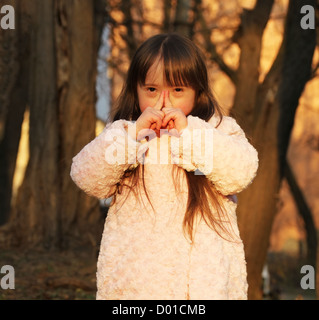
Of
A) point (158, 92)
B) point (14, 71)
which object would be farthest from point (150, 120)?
point (14, 71)

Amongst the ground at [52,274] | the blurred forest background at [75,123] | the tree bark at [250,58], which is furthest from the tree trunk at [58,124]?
the tree bark at [250,58]

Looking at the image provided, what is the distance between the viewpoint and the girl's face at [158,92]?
10.4 feet

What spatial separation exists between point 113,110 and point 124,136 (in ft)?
1.71

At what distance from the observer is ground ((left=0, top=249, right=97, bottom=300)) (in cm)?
585

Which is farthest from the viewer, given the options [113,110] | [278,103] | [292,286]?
[292,286]

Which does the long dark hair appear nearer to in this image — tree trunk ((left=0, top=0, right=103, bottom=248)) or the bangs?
the bangs

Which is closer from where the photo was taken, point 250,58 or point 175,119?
point 175,119

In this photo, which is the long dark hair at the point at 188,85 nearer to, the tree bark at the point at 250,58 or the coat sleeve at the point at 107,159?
the coat sleeve at the point at 107,159

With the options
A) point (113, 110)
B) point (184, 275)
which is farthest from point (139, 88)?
point (184, 275)

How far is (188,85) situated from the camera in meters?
3.20

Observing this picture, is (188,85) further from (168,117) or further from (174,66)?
(168,117)

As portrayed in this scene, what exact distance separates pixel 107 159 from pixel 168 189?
0.32m

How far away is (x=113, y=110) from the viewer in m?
3.51
